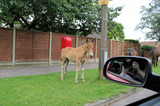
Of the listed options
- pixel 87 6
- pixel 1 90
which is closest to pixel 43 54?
pixel 87 6

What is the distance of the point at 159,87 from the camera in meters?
1.48

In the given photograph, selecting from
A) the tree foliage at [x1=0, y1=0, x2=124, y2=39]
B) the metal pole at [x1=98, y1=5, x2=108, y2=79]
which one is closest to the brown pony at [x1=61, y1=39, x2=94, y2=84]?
the metal pole at [x1=98, y1=5, x2=108, y2=79]

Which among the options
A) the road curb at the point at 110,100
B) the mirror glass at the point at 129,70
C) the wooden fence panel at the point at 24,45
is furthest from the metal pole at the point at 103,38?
the wooden fence panel at the point at 24,45

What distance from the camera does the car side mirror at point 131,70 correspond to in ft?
5.22

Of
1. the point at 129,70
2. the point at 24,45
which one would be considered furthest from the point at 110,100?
the point at 24,45

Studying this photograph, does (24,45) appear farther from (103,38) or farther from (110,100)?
(110,100)

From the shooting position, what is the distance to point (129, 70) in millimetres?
1785

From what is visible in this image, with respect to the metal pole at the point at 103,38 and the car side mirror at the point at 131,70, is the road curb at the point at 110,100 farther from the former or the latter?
the car side mirror at the point at 131,70

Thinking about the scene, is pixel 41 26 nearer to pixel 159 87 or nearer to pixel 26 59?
pixel 26 59

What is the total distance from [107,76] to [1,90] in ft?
13.5

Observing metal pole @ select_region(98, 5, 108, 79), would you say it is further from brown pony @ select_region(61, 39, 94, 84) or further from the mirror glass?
the mirror glass

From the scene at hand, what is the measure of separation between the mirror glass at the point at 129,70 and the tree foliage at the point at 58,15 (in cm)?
714

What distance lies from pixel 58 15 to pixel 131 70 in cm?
982

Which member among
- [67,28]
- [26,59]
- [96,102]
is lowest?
[96,102]
